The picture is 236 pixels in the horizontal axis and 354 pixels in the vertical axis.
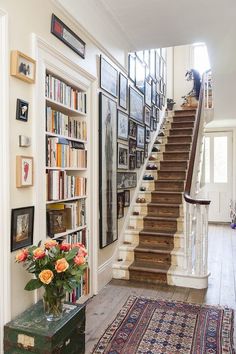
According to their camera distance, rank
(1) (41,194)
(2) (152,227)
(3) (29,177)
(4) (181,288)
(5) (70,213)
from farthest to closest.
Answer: (2) (152,227) → (4) (181,288) → (5) (70,213) → (1) (41,194) → (3) (29,177)

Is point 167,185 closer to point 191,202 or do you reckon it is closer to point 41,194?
point 191,202

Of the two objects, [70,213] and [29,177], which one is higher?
[29,177]

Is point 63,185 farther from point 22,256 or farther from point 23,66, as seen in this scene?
point 23,66

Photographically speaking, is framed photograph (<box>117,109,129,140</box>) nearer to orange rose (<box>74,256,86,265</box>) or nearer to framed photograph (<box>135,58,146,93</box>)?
framed photograph (<box>135,58,146,93</box>)

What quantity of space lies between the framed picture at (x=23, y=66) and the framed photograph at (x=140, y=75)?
277 centimetres

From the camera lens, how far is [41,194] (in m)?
2.30

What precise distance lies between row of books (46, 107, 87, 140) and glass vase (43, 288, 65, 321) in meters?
1.23

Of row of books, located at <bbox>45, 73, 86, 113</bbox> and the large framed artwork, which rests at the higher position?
row of books, located at <bbox>45, 73, 86, 113</bbox>

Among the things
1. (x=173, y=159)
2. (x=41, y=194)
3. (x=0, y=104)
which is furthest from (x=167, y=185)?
(x=0, y=104)

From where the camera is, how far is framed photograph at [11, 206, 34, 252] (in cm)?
200

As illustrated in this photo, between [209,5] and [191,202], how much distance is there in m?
2.10

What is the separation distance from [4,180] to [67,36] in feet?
4.75

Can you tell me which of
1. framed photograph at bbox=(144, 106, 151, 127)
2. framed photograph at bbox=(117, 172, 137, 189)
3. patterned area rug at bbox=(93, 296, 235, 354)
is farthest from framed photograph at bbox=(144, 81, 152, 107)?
patterned area rug at bbox=(93, 296, 235, 354)

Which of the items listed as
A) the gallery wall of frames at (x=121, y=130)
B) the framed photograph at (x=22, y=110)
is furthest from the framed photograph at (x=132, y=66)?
the framed photograph at (x=22, y=110)
